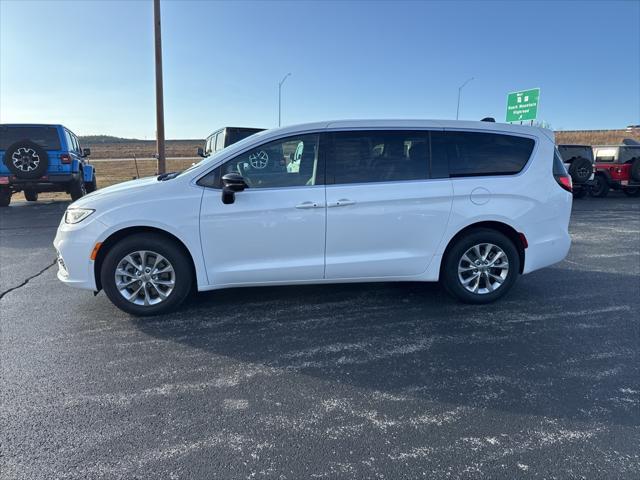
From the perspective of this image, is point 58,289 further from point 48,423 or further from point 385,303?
point 385,303

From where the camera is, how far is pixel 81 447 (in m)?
2.39

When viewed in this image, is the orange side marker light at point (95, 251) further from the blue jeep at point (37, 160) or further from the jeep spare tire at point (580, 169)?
the jeep spare tire at point (580, 169)

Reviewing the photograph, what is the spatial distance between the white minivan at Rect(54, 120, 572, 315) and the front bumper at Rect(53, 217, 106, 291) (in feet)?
0.04

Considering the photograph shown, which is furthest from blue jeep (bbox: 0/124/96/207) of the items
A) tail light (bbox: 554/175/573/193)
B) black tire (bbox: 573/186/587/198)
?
black tire (bbox: 573/186/587/198)

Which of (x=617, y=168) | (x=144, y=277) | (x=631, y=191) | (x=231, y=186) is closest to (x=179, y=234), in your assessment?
(x=144, y=277)

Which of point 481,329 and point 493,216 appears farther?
point 493,216

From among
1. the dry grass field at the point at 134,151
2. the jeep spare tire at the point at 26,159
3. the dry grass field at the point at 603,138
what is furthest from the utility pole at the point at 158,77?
the dry grass field at the point at 603,138

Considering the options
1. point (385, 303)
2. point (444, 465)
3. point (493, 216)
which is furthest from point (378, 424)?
point (493, 216)

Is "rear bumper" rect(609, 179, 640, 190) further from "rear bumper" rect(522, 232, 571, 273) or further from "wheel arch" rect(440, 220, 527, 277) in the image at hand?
"wheel arch" rect(440, 220, 527, 277)

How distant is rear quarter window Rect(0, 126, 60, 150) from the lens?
35.4ft

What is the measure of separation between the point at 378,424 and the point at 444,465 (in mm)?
464

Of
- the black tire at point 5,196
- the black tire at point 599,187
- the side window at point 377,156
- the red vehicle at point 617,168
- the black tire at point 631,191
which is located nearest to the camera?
the side window at point 377,156

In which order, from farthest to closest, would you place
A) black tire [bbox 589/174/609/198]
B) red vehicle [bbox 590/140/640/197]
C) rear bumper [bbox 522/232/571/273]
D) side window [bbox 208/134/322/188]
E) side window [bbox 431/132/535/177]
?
black tire [bbox 589/174/609/198] < red vehicle [bbox 590/140/640/197] < rear bumper [bbox 522/232/571/273] < side window [bbox 431/132/535/177] < side window [bbox 208/134/322/188]

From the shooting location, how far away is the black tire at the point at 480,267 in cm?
438
